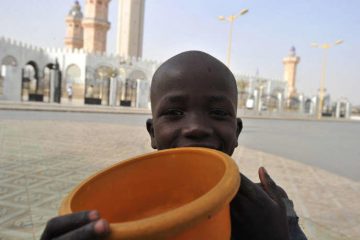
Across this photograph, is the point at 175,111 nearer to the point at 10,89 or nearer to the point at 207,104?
the point at 207,104

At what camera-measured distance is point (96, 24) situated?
43.3 metres

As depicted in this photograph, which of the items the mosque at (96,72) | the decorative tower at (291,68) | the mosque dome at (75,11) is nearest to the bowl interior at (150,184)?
the mosque at (96,72)

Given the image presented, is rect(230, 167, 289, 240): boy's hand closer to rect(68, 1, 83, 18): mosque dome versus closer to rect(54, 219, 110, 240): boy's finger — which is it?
rect(54, 219, 110, 240): boy's finger

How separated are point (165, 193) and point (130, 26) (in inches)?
1780

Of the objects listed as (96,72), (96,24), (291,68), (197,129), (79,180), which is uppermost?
(96,24)

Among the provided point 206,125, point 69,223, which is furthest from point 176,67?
point 69,223

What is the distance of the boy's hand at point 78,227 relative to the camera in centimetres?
52

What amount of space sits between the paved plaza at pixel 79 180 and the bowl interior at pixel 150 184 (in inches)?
56.9

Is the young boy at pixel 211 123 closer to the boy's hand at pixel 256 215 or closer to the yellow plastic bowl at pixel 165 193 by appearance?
the boy's hand at pixel 256 215

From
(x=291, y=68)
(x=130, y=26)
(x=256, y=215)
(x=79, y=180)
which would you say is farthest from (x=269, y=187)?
(x=291, y=68)

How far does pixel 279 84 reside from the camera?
5203 cm

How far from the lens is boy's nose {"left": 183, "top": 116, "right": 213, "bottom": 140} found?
41.1 inches

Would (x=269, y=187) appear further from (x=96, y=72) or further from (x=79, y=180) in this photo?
(x=96, y=72)

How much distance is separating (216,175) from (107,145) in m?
5.29
